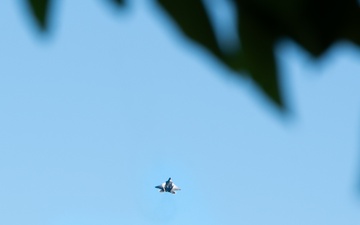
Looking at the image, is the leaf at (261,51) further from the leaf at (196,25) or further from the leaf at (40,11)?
the leaf at (40,11)

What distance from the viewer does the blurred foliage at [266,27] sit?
0.90 meters

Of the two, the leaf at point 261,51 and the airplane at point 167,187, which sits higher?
the airplane at point 167,187

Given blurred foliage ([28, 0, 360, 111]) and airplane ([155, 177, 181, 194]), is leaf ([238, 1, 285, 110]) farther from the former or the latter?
airplane ([155, 177, 181, 194])

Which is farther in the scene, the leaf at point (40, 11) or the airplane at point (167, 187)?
the airplane at point (167, 187)

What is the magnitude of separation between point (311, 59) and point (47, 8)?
1.15 ft

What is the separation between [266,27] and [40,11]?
11.7 inches

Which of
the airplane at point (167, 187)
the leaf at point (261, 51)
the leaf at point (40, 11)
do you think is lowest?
the leaf at point (261, 51)

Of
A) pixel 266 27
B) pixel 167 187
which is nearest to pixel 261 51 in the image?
pixel 266 27

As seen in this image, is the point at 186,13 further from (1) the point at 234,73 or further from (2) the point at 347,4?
(2) the point at 347,4

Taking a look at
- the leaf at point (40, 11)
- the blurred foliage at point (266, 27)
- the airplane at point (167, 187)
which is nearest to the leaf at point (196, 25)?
the blurred foliage at point (266, 27)

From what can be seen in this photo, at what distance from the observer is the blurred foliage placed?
2.95 feet

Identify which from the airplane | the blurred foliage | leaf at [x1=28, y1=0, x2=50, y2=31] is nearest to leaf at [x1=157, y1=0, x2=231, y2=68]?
the blurred foliage

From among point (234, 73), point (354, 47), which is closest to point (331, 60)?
point (354, 47)

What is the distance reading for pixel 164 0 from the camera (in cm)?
97
